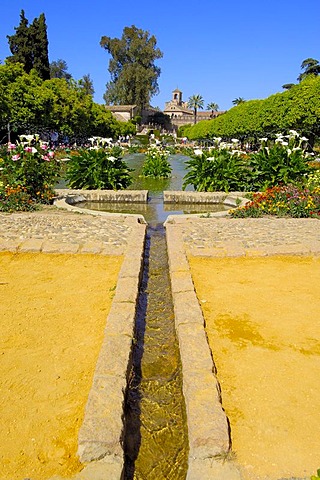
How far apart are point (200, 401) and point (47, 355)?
122 centimetres

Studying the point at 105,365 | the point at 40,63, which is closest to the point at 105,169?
the point at 105,365

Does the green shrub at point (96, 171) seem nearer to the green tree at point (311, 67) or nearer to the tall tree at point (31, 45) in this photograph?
the tall tree at point (31, 45)

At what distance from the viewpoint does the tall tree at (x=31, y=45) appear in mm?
37906

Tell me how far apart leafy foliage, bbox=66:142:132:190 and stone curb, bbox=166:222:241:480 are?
710 centimetres

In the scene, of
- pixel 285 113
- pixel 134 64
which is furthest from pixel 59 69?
pixel 285 113

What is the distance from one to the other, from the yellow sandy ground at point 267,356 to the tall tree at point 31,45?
127 ft

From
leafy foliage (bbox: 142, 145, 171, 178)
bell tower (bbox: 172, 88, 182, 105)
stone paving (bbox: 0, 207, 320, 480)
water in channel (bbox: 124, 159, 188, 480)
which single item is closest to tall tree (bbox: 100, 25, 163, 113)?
leafy foliage (bbox: 142, 145, 171, 178)

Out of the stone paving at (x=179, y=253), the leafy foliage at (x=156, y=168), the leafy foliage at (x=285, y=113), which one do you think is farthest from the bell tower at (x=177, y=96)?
the stone paving at (x=179, y=253)

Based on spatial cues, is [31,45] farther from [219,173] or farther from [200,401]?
[200,401]

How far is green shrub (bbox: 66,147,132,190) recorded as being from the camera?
34.8ft

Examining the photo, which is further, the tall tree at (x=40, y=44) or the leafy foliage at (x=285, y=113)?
the tall tree at (x=40, y=44)

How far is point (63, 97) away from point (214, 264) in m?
31.2

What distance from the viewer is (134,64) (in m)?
55.3

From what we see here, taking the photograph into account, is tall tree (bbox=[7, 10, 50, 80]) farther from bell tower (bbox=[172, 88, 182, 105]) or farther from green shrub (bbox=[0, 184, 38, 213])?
bell tower (bbox=[172, 88, 182, 105])
